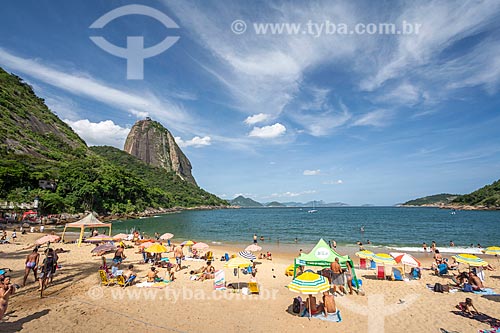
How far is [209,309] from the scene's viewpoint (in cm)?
926

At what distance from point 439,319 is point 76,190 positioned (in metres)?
64.8

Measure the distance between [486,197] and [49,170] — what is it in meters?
155

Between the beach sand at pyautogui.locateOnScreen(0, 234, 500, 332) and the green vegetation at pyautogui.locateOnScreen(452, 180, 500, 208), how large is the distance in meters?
123

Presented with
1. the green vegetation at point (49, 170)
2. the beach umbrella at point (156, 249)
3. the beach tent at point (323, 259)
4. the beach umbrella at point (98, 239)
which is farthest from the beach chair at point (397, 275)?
the green vegetation at point (49, 170)

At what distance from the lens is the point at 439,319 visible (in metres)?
8.78

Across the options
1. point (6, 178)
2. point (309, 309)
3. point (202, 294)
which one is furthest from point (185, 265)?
point (6, 178)

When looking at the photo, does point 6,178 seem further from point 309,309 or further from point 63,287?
point 309,309

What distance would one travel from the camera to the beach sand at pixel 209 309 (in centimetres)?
770

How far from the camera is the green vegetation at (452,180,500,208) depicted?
10175 cm

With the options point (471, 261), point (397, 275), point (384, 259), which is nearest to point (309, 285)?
point (384, 259)

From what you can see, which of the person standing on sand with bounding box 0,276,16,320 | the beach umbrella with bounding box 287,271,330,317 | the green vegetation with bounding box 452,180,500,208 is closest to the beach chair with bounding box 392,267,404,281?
the beach umbrella with bounding box 287,271,330,317

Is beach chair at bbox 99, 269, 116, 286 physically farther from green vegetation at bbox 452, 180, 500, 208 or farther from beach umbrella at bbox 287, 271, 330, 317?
green vegetation at bbox 452, 180, 500, 208

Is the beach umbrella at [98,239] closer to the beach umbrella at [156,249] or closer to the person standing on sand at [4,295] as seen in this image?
the beach umbrella at [156,249]

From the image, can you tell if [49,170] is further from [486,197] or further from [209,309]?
[486,197]
